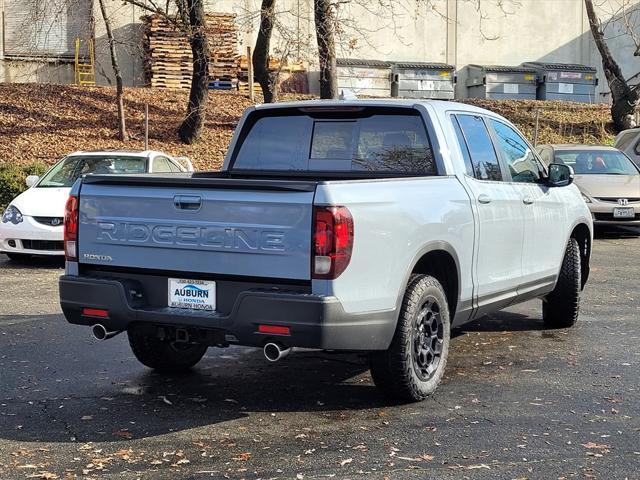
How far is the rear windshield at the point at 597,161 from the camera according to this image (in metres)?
16.5

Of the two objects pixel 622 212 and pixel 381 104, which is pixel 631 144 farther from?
pixel 381 104

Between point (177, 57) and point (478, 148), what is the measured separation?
2547cm

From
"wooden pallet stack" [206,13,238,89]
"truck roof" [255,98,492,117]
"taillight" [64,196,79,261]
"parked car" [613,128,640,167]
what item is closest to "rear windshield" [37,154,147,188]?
"truck roof" [255,98,492,117]

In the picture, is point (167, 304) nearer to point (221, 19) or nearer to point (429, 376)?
point (429, 376)

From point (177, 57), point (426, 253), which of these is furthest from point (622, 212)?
point (177, 57)

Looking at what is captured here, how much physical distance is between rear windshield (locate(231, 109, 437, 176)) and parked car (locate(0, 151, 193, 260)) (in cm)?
562

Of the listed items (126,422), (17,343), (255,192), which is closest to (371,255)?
→ (255,192)

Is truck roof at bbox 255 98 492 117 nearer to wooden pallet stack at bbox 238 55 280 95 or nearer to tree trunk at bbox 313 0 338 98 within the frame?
tree trunk at bbox 313 0 338 98

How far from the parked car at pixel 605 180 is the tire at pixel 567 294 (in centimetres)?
716

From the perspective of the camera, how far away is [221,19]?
→ 32094mm

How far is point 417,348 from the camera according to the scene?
5.75 metres

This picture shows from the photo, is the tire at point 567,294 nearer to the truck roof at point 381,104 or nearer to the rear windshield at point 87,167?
the truck roof at point 381,104

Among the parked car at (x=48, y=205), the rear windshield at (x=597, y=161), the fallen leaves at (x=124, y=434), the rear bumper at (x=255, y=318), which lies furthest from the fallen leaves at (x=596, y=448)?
the rear windshield at (x=597, y=161)

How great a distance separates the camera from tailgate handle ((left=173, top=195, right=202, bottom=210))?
5.25 m
